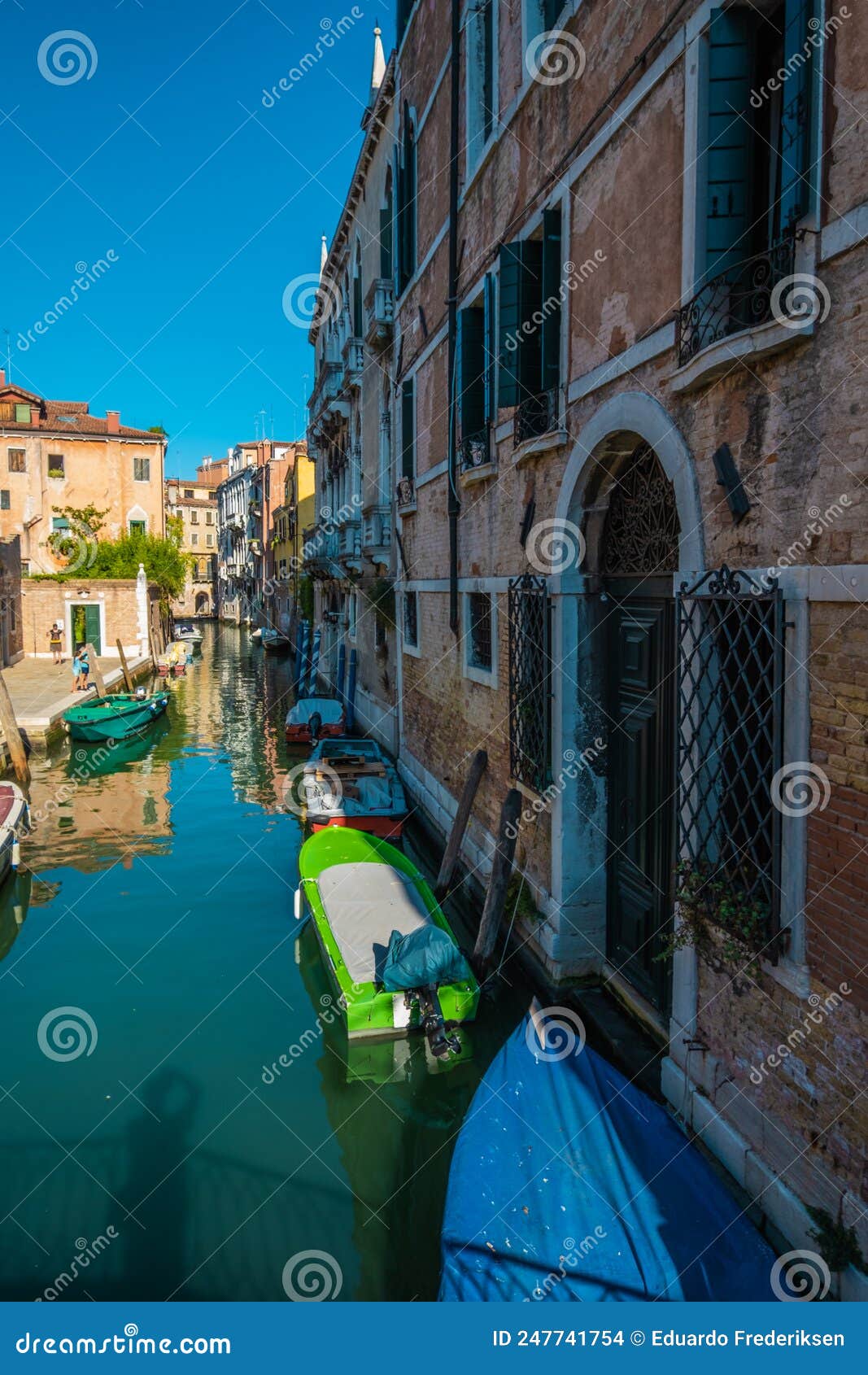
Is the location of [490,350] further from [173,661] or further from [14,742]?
[173,661]

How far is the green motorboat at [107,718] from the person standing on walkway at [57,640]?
9.67 metres

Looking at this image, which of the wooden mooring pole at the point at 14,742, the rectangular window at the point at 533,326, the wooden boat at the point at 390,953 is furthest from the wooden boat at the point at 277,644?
the rectangular window at the point at 533,326

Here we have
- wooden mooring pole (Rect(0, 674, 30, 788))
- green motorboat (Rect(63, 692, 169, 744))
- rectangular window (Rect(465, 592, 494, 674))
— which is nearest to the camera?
rectangular window (Rect(465, 592, 494, 674))

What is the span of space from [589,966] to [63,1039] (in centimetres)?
381

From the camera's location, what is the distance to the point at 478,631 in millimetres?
8648

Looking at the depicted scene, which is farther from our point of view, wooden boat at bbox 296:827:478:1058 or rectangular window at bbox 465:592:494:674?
rectangular window at bbox 465:592:494:674

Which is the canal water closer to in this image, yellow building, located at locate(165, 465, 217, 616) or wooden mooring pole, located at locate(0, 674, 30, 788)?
wooden mooring pole, located at locate(0, 674, 30, 788)

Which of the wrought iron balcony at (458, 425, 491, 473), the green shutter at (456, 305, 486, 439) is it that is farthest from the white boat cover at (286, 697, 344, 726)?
the green shutter at (456, 305, 486, 439)

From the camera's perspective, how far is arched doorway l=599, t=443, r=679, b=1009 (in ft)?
16.7

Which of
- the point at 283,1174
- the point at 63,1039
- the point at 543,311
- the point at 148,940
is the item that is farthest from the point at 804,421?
the point at 148,940

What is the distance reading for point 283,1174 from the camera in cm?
498

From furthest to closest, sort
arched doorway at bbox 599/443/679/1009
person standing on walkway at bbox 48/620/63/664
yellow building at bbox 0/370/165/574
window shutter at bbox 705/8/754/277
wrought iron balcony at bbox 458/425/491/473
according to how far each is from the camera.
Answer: yellow building at bbox 0/370/165/574, person standing on walkway at bbox 48/620/63/664, wrought iron balcony at bbox 458/425/491/473, arched doorway at bbox 599/443/679/1009, window shutter at bbox 705/8/754/277

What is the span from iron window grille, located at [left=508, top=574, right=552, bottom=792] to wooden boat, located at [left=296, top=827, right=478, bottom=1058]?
4.47 feet

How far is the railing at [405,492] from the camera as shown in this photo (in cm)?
1156
